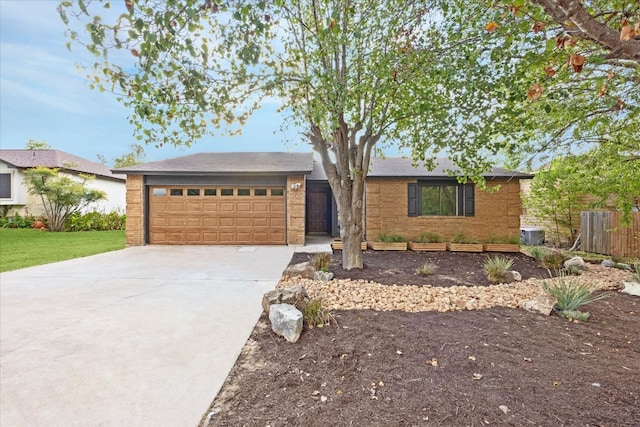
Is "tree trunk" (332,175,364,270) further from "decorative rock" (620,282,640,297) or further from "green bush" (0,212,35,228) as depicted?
"green bush" (0,212,35,228)

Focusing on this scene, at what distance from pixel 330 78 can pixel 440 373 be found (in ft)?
12.6

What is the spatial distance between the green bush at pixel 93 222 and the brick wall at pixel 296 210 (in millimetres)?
12162

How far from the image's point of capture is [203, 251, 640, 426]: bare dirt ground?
1858 millimetres

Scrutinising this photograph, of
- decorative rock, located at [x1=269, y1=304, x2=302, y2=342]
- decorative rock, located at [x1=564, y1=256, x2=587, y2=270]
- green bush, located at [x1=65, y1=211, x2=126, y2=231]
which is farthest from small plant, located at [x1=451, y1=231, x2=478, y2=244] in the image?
green bush, located at [x1=65, y1=211, x2=126, y2=231]

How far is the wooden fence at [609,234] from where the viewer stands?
28.5 ft

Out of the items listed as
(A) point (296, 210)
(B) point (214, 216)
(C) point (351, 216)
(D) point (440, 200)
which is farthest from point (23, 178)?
(D) point (440, 200)

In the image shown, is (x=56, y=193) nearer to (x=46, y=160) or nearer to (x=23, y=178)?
(x=23, y=178)

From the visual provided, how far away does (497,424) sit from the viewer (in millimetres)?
1753

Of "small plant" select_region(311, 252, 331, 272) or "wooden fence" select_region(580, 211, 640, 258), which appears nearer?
"small plant" select_region(311, 252, 331, 272)

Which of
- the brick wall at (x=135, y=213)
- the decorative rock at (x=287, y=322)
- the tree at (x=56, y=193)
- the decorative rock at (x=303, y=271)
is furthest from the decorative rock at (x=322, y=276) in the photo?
the tree at (x=56, y=193)

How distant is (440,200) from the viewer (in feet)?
34.7

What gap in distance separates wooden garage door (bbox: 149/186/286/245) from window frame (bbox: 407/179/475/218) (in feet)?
15.3

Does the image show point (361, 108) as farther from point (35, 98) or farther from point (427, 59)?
point (35, 98)

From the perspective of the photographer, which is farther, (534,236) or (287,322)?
(534,236)
